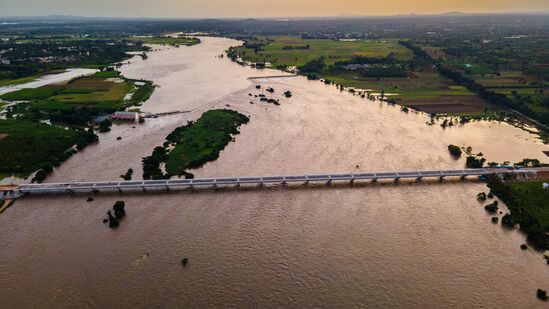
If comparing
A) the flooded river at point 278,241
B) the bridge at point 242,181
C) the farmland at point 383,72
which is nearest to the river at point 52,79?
the flooded river at point 278,241

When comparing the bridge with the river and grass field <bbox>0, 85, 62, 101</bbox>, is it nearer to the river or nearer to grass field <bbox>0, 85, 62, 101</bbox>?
grass field <bbox>0, 85, 62, 101</bbox>

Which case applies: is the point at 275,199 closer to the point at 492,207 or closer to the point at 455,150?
the point at 492,207

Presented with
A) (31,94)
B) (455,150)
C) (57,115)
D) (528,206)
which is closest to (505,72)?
(455,150)

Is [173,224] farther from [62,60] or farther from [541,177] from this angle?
[62,60]

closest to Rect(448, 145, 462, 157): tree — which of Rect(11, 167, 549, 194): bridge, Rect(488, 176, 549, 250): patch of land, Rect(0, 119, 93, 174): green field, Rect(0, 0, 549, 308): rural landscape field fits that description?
Rect(0, 0, 549, 308): rural landscape field

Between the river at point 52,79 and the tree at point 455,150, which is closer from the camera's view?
the tree at point 455,150

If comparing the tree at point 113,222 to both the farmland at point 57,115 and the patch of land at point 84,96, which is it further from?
the patch of land at point 84,96

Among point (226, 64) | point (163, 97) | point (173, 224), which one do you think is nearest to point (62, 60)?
point (226, 64)
